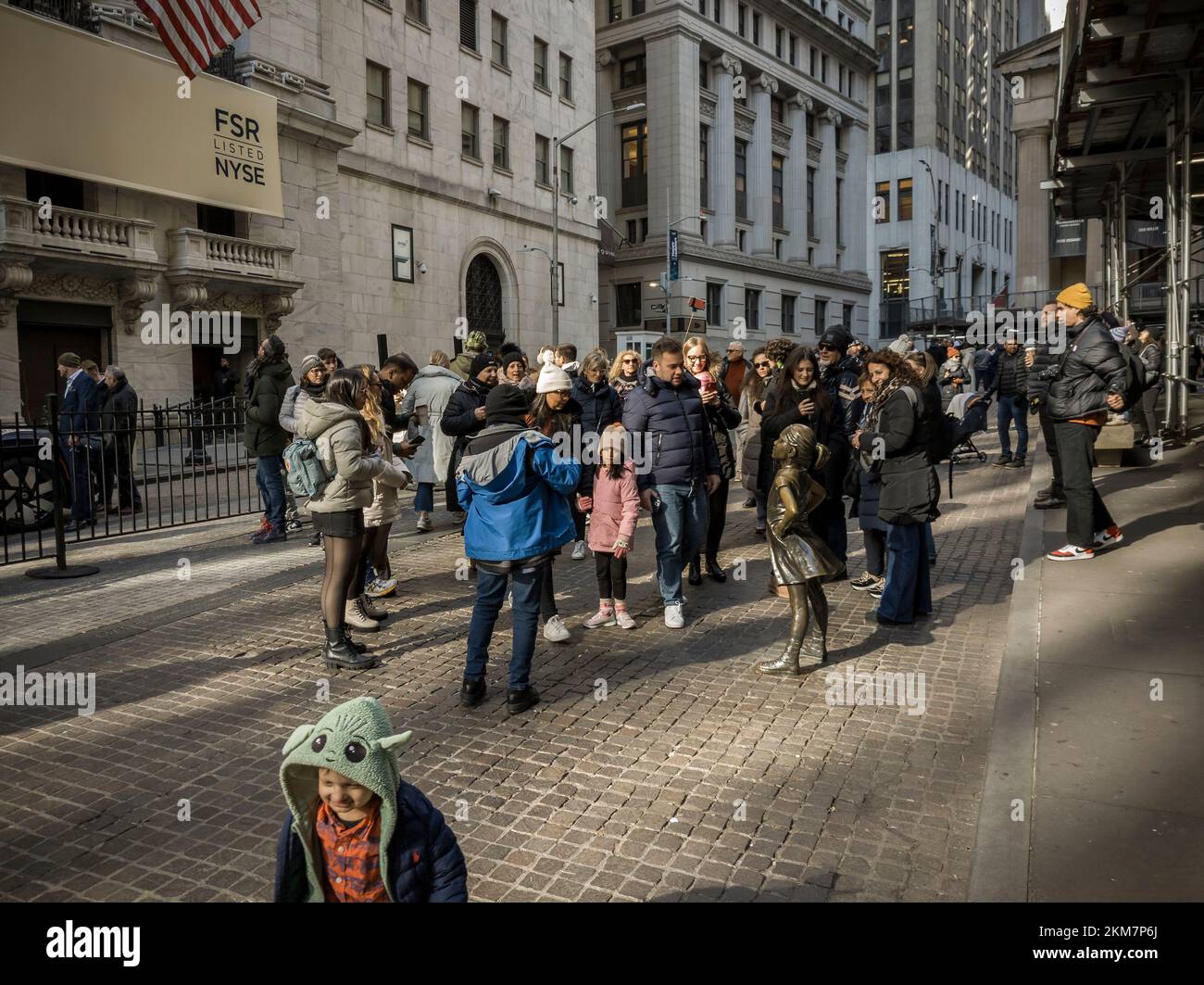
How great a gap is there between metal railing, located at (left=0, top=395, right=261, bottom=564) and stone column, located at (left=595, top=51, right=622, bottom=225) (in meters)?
43.0

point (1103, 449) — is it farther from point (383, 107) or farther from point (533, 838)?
point (383, 107)

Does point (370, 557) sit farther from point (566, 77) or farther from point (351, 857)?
point (566, 77)

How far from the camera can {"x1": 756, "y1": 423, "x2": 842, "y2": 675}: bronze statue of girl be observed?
5.95 m

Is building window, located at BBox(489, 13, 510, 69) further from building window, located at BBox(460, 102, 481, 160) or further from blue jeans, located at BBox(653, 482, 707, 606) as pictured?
blue jeans, located at BBox(653, 482, 707, 606)

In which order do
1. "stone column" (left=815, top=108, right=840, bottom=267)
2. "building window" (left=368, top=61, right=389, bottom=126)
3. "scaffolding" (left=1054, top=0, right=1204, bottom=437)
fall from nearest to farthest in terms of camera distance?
"scaffolding" (left=1054, top=0, right=1204, bottom=437) → "building window" (left=368, top=61, right=389, bottom=126) → "stone column" (left=815, top=108, right=840, bottom=267)

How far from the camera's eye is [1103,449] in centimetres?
1362

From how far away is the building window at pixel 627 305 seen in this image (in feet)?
172

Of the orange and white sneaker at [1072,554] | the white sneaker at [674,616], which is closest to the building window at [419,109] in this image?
the orange and white sneaker at [1072,554]

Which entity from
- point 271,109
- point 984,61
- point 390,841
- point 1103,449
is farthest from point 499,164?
point 984,61

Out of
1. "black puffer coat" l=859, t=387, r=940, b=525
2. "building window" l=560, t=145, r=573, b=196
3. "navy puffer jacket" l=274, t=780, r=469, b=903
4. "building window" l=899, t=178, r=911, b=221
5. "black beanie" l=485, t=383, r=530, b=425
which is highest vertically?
"building window" l=899, t=178, r=911, b=221

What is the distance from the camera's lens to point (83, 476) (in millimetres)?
11695

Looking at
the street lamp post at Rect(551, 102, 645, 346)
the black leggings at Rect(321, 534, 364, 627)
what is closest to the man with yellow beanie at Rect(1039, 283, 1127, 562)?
the black leggings at Rect(321, 534, 364, 627)

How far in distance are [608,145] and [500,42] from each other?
1748 centimetres
